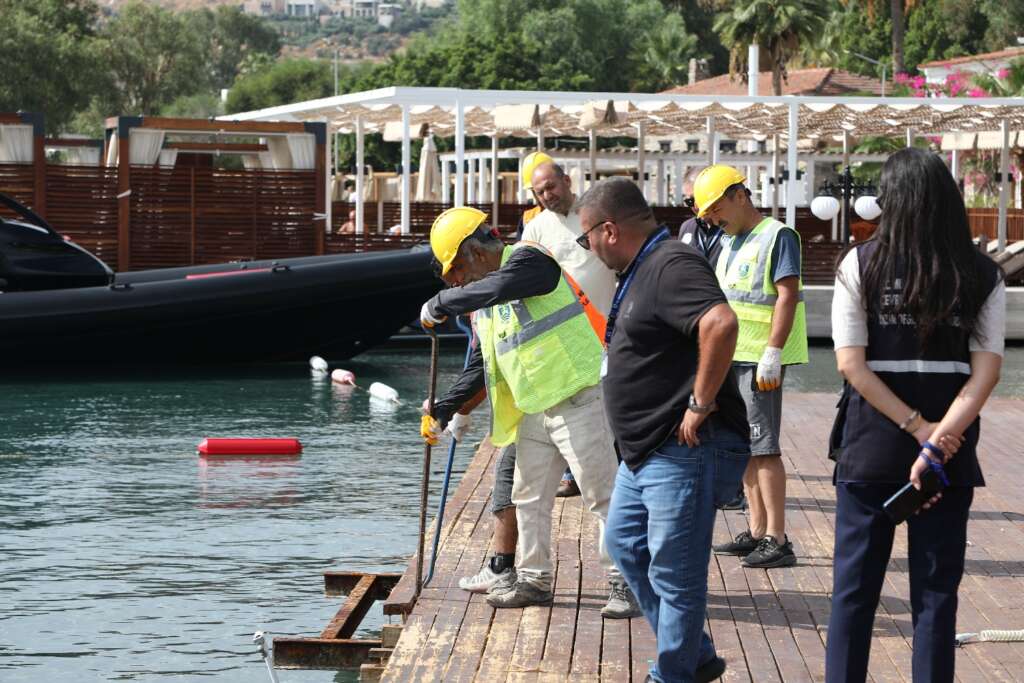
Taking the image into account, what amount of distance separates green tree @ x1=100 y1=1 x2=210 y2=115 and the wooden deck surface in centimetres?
8916

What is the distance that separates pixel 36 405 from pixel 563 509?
9185mm

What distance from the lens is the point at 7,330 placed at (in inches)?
706

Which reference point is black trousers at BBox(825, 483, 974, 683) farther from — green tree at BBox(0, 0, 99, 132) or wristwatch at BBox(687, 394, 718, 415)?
green tree at BBox(0, 0, 99, 132)

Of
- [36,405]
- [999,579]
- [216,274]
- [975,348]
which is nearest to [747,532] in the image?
[999,579]

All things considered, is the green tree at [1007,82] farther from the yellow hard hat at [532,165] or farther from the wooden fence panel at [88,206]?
the yellow hard hat at [532,165]

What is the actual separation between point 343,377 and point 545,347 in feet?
40.8

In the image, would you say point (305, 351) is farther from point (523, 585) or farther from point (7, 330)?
point (523, 585)

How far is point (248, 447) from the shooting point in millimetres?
12773

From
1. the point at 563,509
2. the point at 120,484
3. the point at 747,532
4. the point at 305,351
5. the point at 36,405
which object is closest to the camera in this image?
the point at 747,532

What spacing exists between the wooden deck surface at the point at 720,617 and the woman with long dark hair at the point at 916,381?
0.91 metres

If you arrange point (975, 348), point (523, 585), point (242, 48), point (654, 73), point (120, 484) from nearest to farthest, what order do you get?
point (975, 348) < point (523, 585) < point (120, 484) < point (654, 73) < point (242, 48)

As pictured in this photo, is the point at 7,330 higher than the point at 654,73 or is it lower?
lower

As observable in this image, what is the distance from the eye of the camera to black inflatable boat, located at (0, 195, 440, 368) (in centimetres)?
1802

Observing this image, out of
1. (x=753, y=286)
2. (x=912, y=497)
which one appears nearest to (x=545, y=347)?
(x=753, y=286)
